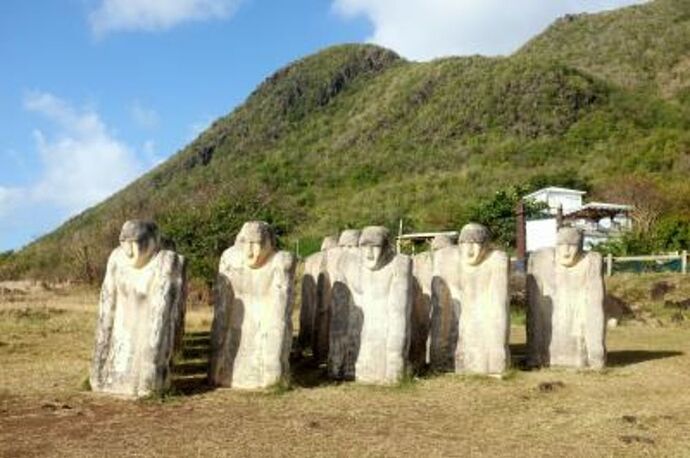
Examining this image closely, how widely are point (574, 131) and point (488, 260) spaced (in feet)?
164

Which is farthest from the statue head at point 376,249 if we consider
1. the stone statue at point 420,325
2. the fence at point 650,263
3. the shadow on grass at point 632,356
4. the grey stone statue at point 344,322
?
the fence at point 650,263

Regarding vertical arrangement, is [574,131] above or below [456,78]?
below

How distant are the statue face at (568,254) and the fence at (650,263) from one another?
13.7m

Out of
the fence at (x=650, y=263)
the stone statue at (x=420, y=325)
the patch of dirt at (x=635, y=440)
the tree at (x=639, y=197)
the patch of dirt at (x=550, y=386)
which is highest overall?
the tree at (x=639, y=197)

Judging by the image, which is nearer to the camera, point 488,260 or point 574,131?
point 488,260

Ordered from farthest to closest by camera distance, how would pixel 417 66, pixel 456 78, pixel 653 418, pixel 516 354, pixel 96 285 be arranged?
pixel 417 66
pixel 456 78
pixel 96 285
pixel 516 354
pixel 653 418

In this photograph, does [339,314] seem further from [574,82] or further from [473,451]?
[574,82]

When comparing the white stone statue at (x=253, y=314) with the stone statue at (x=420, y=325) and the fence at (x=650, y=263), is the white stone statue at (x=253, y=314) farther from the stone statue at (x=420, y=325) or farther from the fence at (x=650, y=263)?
the fence at (x=650, y=263)

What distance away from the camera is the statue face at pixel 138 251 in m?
11.3

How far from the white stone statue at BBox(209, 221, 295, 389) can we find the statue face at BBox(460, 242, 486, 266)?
276cm

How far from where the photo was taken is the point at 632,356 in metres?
15.1

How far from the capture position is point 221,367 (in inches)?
460

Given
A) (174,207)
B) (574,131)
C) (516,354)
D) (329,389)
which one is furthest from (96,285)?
(574,131)

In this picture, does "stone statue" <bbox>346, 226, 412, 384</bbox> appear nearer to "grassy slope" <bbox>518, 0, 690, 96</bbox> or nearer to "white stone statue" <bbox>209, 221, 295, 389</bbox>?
"white stone statue" <bbox>209, 221, 295, 389</bbox>
